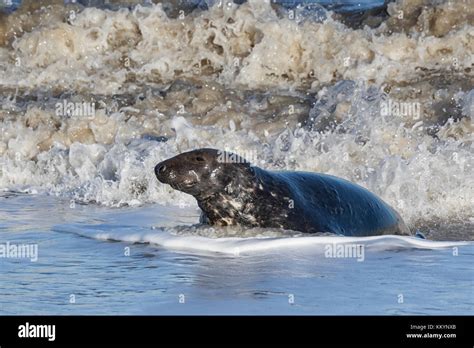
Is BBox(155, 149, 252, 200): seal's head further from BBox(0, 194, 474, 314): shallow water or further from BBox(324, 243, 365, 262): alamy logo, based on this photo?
BBox(324, 243, 365, 262): alamy logo

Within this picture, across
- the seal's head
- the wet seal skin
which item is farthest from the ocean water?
the seal's head

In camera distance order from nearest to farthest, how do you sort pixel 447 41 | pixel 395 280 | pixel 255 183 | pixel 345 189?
pixel 395 280 → pixel 255 183 → pixel 345 189 → pixel 447 41

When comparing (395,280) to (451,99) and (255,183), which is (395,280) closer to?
(255,183)

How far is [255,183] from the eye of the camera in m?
8.69

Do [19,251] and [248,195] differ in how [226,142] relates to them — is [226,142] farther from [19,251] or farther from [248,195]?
[19,251]

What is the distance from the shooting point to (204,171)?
28.1 feet

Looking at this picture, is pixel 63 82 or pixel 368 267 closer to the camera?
pixel 368 267

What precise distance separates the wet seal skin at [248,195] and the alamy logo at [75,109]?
6782 millimetres

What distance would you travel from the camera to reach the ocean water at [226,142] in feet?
23.8

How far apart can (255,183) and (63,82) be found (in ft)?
30.8

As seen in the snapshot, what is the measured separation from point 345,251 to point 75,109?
8.35 meters
